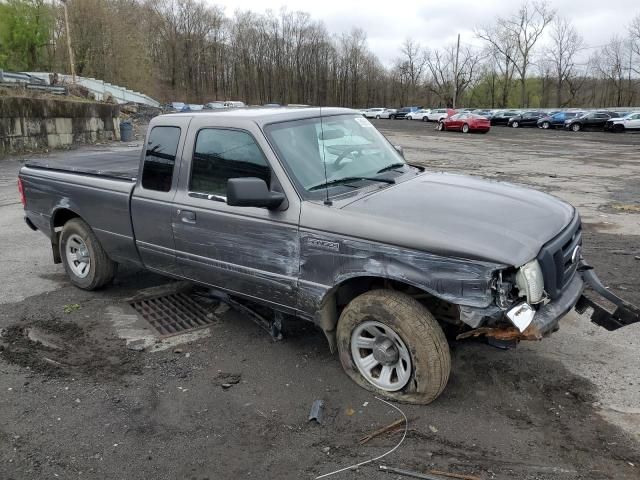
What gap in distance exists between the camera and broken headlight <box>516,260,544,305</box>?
10.1 feet

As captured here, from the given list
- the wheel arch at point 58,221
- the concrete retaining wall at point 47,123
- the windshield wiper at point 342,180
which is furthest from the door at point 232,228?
the concrete retaining wall at point 47,123

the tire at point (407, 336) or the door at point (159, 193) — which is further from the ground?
the door at point (159, 193)

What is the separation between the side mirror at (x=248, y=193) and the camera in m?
3.47

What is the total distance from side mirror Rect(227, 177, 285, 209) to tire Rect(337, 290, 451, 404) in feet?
3.01

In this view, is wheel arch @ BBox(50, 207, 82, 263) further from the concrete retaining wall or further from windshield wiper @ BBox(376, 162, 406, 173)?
the concrete retaining wall

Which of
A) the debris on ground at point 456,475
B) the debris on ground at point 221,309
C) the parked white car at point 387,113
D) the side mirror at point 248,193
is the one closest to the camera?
the debris on ground at point 456,475

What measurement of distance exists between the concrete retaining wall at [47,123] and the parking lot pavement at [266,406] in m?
16.5

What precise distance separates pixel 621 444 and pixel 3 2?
51.5 metres

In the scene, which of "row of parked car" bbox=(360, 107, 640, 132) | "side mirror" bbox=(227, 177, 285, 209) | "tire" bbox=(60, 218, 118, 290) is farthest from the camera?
"row of parked car" bbox=(360, 107, 640, 132)

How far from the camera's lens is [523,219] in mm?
3484

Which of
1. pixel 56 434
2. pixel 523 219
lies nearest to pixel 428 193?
pixel 523 219

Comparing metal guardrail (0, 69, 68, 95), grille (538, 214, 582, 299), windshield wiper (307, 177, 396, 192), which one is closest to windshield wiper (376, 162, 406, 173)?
windshield wiper (307, 177, 396, 192)

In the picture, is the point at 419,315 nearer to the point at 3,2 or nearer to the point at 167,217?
the point at 167,217

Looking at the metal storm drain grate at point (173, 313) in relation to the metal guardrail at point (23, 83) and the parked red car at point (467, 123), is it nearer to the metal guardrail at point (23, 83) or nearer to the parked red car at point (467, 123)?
the metal guardrail at point (23, 83)
